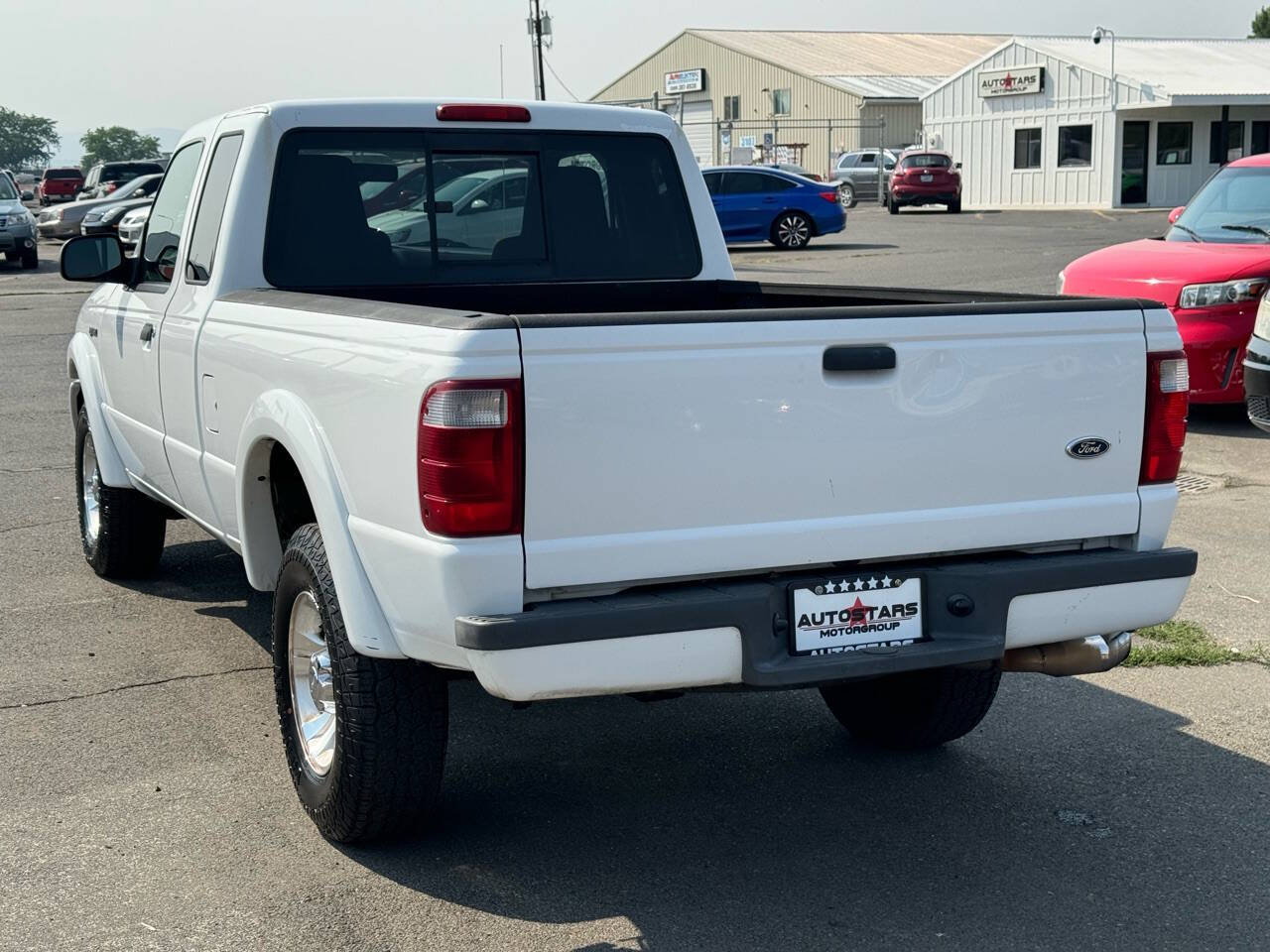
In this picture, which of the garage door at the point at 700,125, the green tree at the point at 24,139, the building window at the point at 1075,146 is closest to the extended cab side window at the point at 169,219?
the building window at the point at 1075,146

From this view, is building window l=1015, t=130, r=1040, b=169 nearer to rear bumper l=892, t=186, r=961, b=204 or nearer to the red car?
rear bumper l=892, t=186, r=961, b=204

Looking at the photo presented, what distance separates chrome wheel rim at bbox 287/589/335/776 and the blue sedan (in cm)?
2439

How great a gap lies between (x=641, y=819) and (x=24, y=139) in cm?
19985

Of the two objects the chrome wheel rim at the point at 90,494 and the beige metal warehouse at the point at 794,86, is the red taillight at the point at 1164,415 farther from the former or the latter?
the beige metal warehouse at the point at 794,86

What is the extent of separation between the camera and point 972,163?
48.6 metres

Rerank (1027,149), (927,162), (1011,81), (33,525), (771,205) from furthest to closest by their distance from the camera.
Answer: (1027,149)
(1011,81)
(927,162)
(771,205)
(33,525)

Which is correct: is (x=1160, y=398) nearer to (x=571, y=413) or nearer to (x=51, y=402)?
(x=571, y=413)

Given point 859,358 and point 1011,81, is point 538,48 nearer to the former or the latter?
point 1011,81

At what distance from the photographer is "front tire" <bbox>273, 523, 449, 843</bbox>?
383cm

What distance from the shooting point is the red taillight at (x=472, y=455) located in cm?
334

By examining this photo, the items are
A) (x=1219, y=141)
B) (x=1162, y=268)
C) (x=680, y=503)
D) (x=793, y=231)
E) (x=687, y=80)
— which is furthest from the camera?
(x=687, y=80)

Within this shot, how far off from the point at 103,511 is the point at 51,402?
6373mm

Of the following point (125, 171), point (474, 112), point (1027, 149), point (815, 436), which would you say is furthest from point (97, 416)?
point (1027, 149)

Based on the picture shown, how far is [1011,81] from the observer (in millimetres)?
45750
